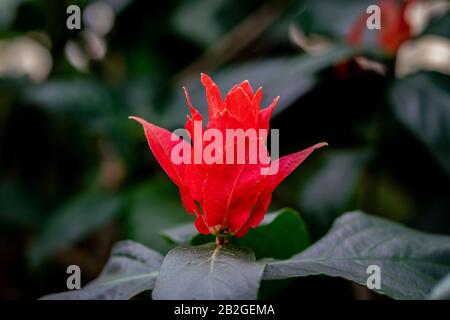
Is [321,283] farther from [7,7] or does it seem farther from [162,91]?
[7,7]

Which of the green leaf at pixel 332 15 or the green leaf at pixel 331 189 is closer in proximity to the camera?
the green leaf at pixel 331 189

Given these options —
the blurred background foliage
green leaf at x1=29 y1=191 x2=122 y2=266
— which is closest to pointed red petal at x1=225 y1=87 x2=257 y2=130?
the blurred background foliage

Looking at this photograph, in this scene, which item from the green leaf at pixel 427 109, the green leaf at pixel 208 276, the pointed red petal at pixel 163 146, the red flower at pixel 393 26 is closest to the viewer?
the green leaf at pixel 208 276

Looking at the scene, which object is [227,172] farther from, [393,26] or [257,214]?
[393,26]

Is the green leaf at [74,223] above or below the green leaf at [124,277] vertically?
below

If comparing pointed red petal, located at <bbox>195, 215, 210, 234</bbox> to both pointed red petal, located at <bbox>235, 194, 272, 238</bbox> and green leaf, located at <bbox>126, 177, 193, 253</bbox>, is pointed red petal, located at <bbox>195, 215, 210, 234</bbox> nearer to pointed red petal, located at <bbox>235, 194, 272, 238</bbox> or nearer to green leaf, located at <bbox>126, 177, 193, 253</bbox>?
pointed red petal, located at <bbox>235, 194, 272, 238</bbox>

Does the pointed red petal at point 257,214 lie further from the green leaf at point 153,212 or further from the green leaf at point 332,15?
the green leaf at point 332,15

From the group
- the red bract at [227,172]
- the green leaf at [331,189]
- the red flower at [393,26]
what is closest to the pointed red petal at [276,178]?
the red bract at [227,172]
